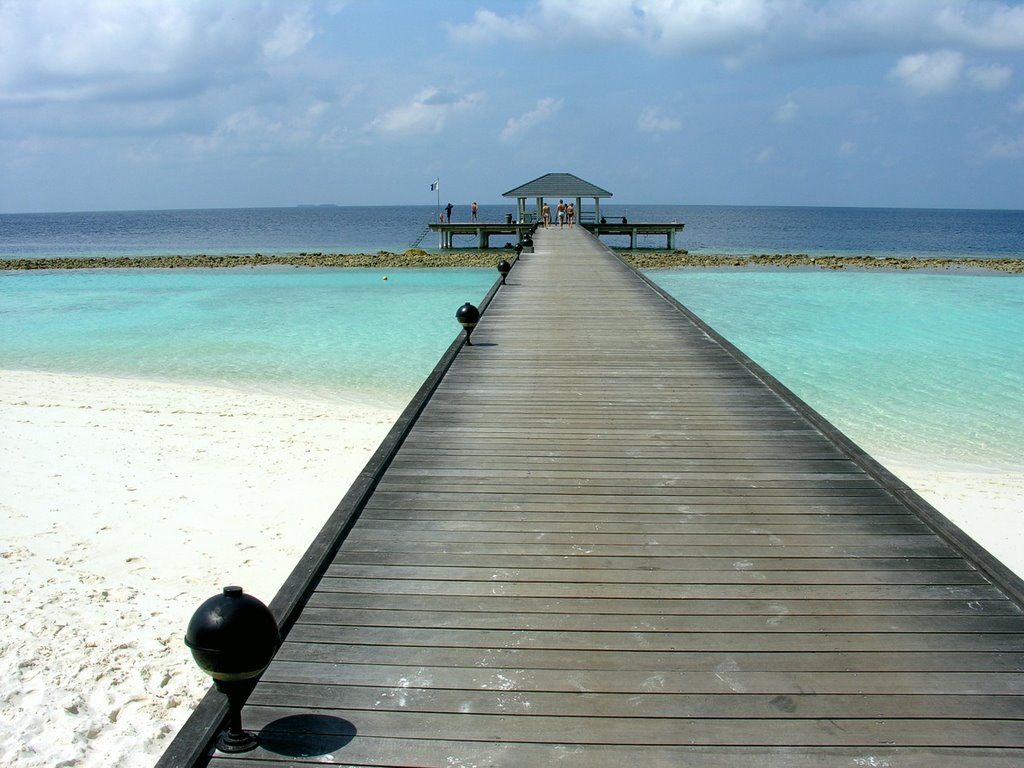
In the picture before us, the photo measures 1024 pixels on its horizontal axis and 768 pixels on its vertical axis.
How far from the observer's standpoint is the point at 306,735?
324 cm

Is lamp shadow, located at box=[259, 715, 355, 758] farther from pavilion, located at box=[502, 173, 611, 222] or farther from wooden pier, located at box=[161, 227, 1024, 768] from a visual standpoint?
pavilion, located at box=[502, 173, 611, 222]

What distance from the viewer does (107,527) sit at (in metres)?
8.27

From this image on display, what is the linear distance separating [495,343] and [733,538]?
20.5 ft

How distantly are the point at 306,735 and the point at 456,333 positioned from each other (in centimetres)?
1827

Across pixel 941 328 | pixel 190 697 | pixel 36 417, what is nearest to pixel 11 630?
pixel 190 697

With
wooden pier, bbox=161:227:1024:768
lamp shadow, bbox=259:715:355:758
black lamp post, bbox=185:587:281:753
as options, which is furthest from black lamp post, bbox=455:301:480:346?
black lamp post, bbox=185:587:281:753

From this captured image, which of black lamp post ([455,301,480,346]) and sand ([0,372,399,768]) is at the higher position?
black lamp post ([455,301,480,346])

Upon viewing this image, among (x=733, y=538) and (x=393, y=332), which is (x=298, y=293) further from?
(x=733, y=538)

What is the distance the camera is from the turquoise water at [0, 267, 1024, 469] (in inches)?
544

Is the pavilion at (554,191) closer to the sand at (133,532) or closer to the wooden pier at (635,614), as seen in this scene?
the sand at (133,532)

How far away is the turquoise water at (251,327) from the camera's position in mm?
16844

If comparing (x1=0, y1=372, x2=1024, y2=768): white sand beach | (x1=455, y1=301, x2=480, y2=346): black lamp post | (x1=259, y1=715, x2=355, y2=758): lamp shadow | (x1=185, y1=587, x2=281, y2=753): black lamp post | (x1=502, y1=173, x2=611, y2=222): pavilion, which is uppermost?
Answer: (x1=502, y1=173, x2=611, y2=222): pavilion

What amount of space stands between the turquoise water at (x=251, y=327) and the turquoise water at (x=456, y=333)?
71 mm

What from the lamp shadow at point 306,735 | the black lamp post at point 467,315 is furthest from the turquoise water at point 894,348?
the lamp shadow at point 306,735
